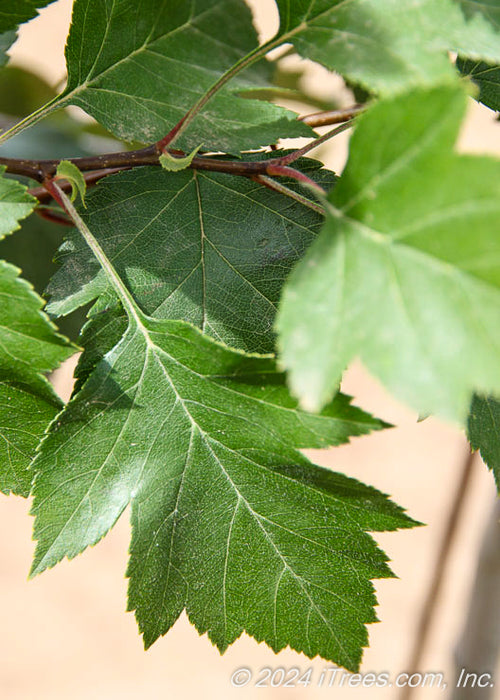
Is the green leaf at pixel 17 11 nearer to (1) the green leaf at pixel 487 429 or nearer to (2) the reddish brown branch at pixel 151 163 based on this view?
(2) the reddish brown branch at pixel 151 163

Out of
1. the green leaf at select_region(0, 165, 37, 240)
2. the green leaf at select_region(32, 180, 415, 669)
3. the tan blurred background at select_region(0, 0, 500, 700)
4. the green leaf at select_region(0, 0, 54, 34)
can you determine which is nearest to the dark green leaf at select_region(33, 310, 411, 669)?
the green leaf at select_region(32, 180, 415, 669)

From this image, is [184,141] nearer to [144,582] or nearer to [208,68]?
[208,68]

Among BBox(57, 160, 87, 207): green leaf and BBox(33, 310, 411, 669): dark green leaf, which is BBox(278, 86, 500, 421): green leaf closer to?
BBox(33, 310, 411, 669): dark green leaf

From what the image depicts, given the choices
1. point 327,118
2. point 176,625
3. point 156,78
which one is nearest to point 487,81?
point 327,118

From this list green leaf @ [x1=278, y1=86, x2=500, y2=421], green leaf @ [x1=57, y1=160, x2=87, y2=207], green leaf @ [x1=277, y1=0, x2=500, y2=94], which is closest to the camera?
green leaf @ [x1=278, y1=86, x2=500, y2=421]

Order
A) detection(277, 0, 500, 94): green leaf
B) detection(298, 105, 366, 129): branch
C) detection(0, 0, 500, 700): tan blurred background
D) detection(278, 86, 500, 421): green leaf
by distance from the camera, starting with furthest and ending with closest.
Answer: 1. detection(0, 0, 500, 700): tan blurred background
2. detection(298, 105, 366, 129): branch
3. detection(277, 0, 500, 94): green leaf
4. detection(278, 86, 500, 421): green leaf

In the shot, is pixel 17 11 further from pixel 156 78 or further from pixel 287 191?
pixel 287 191

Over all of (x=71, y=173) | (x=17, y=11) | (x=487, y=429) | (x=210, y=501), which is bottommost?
(x=210, y=501)
